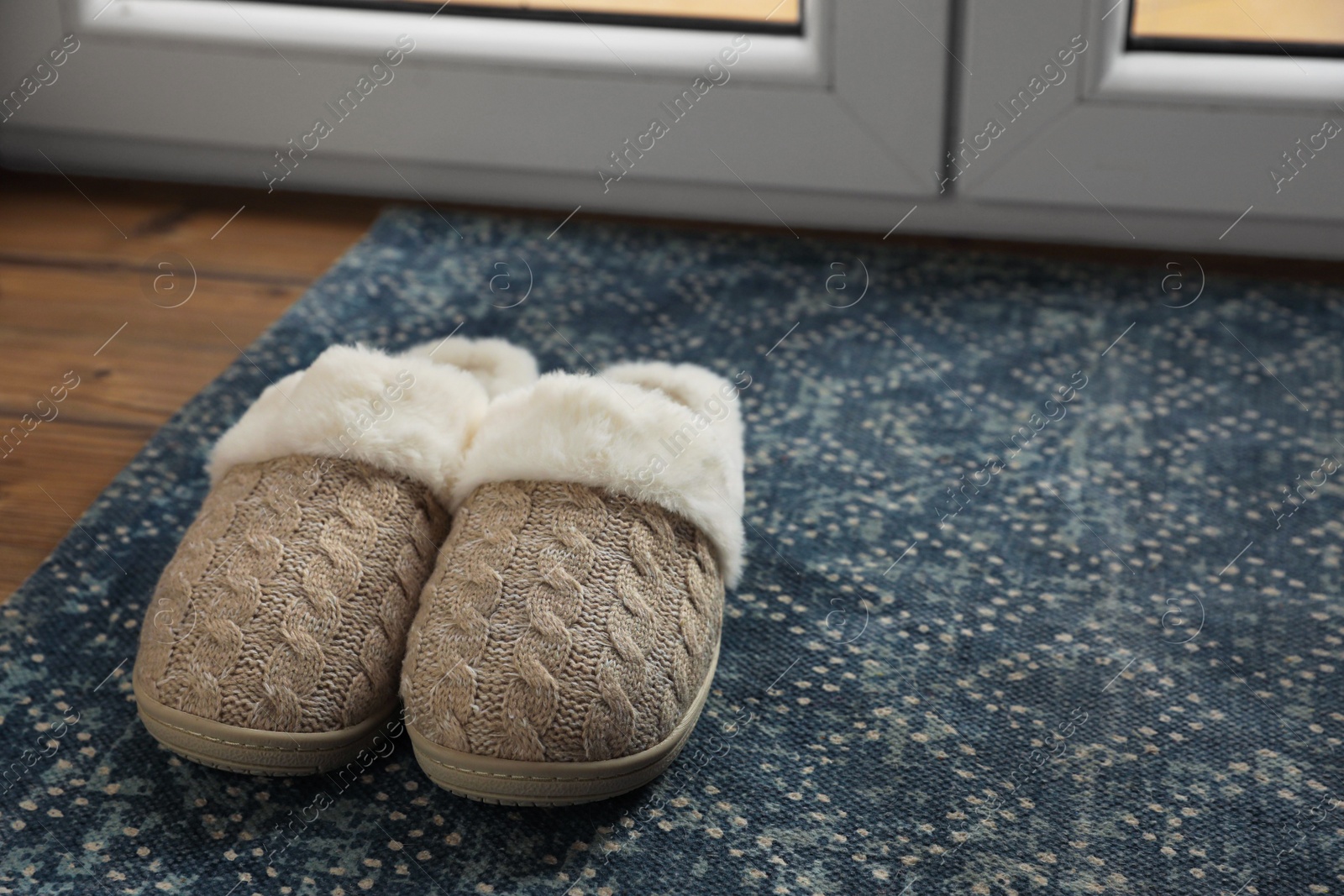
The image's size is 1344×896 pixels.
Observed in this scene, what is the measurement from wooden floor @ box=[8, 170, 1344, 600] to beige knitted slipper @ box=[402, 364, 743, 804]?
364 mm

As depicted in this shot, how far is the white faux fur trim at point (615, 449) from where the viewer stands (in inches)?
29.2

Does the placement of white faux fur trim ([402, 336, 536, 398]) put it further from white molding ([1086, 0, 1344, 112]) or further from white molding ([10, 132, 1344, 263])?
white molding ([1086, 0, 1344, 112])

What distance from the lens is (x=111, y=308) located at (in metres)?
1.20

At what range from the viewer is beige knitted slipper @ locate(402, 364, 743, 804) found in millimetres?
648

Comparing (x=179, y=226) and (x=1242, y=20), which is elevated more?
(x=1242, y=20)

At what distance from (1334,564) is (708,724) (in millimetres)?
453

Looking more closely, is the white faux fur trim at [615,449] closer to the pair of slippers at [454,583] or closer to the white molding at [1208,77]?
the pair of slippers at [454,583]

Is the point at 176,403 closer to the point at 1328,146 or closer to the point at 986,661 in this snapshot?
the point at 986,661

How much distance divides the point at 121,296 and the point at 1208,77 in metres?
1.05

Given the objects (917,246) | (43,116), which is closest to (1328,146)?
(917,246)

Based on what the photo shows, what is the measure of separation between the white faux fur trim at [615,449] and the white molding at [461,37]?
57 centimetres

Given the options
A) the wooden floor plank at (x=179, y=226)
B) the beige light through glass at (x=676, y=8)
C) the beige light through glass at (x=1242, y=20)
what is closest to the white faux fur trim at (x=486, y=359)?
the wooden floor plank at (x=179, y=226)

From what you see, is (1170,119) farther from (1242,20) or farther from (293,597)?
(293,597)

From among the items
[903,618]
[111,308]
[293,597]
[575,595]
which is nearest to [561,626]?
[575,595]
